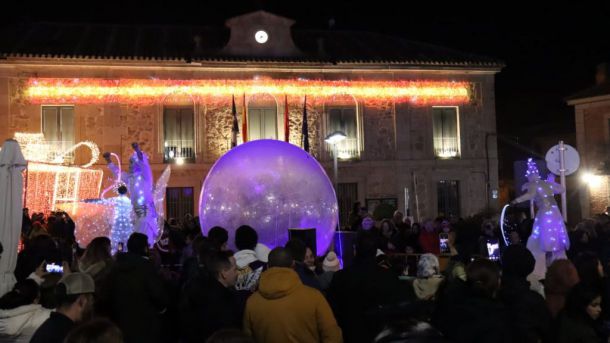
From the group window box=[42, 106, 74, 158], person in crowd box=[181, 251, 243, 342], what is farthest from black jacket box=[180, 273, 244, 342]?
window box=[42, 106, 74, 158]

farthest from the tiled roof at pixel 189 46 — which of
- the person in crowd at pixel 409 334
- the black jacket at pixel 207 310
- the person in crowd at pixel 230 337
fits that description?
the person in crowd at pixel 409 334

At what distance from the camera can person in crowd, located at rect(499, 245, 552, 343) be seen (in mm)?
4656

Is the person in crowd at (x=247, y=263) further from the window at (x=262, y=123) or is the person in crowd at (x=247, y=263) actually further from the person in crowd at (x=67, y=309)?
the window at (x=262, y=123)

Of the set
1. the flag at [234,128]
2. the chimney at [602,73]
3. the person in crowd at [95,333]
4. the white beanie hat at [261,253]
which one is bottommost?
the person in crowd at [95,333]

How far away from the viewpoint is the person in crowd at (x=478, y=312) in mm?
4410

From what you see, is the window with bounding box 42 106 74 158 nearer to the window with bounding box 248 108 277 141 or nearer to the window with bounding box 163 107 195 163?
the window with bounding box 163 107 195 163

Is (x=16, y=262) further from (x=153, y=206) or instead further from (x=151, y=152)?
(x=151, y=152)

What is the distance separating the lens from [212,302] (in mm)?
5465

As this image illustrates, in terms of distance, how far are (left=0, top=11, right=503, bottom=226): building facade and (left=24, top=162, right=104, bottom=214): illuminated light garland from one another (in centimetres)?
190

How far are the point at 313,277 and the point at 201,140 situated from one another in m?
17.8

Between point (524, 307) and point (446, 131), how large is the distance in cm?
2122

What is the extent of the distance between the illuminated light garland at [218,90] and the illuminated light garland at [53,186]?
279cm

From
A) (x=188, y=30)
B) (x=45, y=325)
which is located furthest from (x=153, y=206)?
(x=188, y=30)

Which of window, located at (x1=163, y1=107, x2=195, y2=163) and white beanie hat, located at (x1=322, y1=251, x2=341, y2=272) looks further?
window, located at (x1=163, y1=107, x2=195, y2=163)
